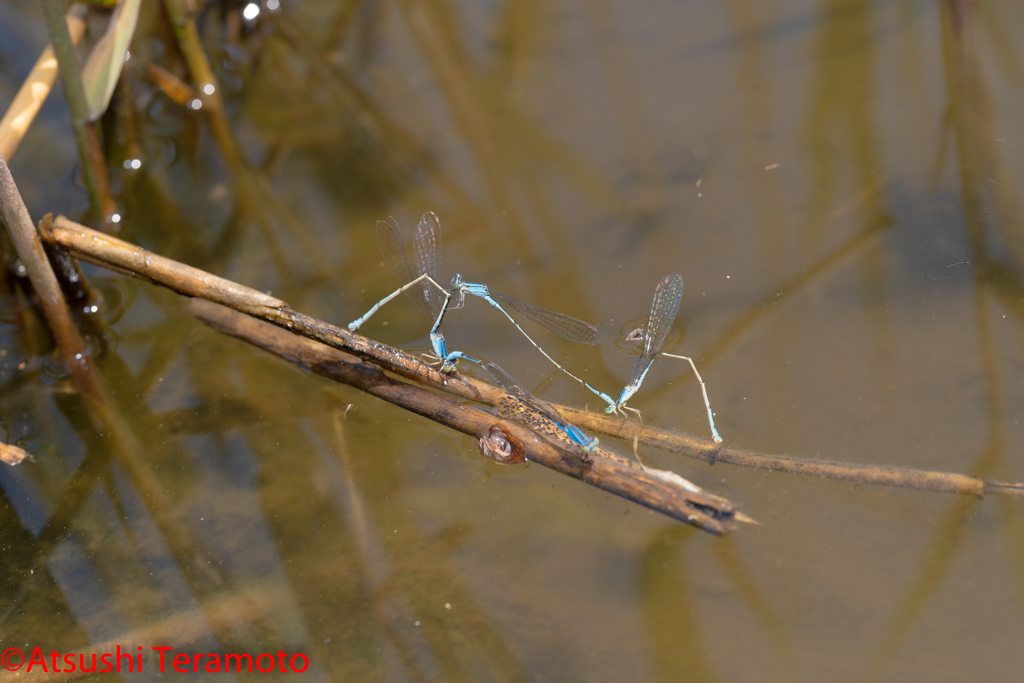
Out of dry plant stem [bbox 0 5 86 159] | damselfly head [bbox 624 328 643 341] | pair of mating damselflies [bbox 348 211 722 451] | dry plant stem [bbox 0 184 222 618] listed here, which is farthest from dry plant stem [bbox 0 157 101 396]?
damselfly head [bbox 624 328 643 341]

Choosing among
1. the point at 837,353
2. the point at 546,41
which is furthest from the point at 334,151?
the point at 837,353

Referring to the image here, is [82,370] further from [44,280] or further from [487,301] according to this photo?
[487,301]

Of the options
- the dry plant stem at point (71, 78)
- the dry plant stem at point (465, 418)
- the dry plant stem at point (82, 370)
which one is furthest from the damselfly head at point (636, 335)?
the dry plant stem at point (71, 78)

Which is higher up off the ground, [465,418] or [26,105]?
[26,105]

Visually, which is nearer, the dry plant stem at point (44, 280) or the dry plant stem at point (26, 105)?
the dry plant stem at point (44, 280)

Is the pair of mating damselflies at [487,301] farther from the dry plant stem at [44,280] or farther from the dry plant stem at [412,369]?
the dry plant stem at [44,280]

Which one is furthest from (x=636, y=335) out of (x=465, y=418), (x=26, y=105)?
(x=26, y=105)
